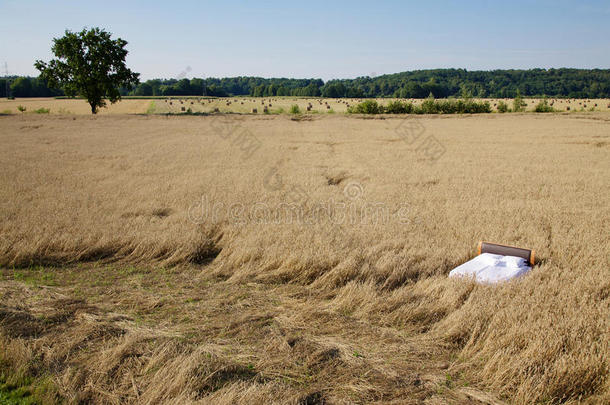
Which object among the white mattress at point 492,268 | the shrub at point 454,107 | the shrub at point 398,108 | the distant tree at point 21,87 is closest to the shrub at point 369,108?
the shrub at point 398,108

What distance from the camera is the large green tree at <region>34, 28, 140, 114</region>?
160 feet

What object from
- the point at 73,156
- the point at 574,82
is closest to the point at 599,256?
the point at 73,156

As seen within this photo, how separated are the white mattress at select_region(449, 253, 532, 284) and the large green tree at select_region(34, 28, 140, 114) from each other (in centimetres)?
5365

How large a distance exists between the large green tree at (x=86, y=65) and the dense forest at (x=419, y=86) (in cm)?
3079

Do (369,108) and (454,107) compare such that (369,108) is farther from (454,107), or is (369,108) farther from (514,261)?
(514,261)

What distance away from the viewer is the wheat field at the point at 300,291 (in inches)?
157

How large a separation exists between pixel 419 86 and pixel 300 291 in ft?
303

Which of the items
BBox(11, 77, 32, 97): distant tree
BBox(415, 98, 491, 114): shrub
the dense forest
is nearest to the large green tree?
the dense forest

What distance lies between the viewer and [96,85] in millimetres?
50156

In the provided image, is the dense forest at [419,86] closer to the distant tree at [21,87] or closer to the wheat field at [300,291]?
the distant tree at [21,87]

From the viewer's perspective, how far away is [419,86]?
295ft

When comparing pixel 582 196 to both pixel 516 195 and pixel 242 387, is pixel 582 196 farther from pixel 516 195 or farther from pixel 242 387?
pixel 242 387

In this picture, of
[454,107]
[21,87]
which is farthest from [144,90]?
[454,107]

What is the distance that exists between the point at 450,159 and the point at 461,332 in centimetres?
1663
